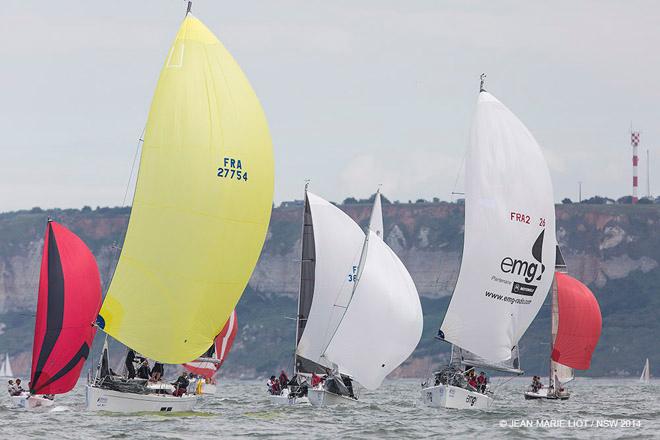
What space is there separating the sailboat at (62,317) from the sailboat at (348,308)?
910 centimetres

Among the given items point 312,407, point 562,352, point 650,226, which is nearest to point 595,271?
point 650,226

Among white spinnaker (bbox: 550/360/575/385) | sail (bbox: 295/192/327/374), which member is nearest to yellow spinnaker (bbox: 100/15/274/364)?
sail (bbox: 295/192/327/374)

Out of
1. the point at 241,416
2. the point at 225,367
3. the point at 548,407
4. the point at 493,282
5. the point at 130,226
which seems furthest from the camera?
the point at 225,367

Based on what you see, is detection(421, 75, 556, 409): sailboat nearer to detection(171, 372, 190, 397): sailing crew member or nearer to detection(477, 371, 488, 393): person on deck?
detection(477, 371, 488, 393): person on deck

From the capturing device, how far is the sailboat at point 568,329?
5622 centimetres

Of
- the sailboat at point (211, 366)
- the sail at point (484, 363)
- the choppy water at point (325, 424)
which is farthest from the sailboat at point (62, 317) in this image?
the sailboat at point (211, 366)

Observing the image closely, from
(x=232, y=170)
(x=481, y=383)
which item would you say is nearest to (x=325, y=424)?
(x=232, y=170)

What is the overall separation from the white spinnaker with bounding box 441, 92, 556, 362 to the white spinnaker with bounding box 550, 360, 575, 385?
45.0ft

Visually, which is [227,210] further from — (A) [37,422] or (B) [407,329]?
(B) [407,329]

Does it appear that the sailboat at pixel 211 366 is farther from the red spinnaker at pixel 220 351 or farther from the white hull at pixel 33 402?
the white hull at pixel 33 402

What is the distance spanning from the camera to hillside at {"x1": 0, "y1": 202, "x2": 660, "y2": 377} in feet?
501

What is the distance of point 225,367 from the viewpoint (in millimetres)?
153750

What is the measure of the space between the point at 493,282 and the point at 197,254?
1172 cm

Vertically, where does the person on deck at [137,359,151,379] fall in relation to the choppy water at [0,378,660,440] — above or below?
above
